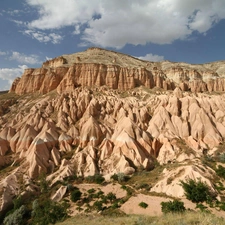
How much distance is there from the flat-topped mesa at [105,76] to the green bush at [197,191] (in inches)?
1525

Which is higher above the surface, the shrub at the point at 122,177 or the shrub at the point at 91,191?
the shrub at the point at 122,177

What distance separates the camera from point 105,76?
5628cm

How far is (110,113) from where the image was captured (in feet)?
147

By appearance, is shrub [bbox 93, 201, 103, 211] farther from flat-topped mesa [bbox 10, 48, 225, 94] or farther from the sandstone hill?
flat-topped mesa [bbox 10, 48, 225, 94]

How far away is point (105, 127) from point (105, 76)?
68.9 ft

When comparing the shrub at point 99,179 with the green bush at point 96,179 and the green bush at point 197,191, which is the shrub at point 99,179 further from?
the green bush at point 197,191

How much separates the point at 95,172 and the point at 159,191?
1088 cm

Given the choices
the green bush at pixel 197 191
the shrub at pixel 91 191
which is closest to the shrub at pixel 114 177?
the shrub at pixel 91 191

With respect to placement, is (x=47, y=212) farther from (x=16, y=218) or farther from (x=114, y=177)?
(x=114, y=177)

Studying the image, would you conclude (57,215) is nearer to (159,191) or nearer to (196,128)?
(159,191)

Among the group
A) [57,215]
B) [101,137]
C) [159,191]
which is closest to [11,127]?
[101,137]

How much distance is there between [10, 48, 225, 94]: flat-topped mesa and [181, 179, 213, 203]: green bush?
38723 millimetres

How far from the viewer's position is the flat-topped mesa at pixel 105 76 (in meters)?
55.3

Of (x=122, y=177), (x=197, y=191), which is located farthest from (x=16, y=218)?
(x=197, y=191)
